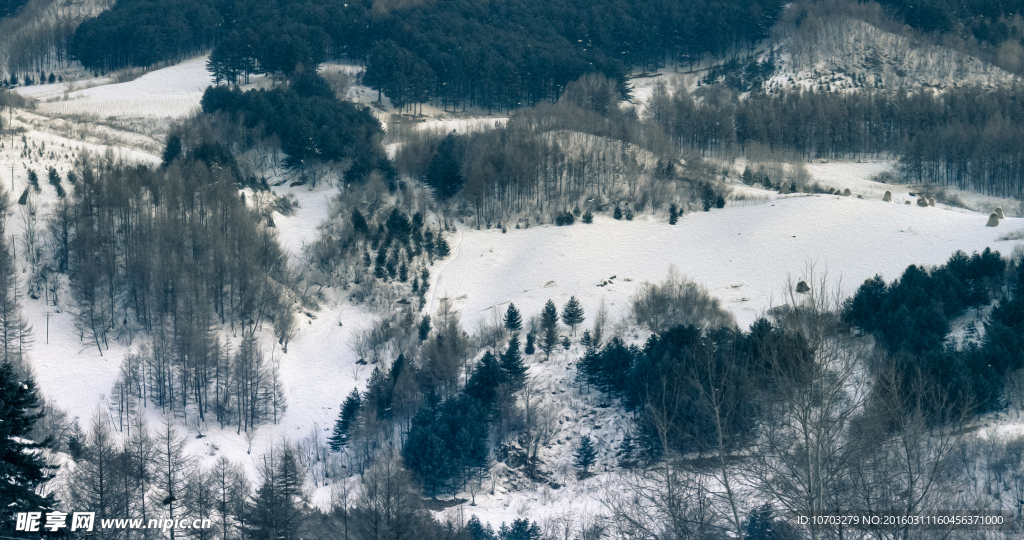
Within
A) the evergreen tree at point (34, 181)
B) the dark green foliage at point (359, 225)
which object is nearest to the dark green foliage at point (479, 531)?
the dark green foliage at point (359, 225)

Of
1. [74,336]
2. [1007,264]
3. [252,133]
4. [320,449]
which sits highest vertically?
[252,133]

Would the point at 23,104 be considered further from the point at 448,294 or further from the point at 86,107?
the point at 448,294

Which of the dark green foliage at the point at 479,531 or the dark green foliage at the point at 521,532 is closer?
the dark green foliage at the point at 479,531

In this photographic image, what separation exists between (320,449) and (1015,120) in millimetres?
76005

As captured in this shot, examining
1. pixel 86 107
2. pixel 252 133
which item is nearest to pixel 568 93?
pixel 252 133

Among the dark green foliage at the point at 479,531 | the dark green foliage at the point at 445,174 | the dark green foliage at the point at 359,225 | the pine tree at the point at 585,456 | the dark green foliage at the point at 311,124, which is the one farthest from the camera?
the dark green foliage at the point at 311,124

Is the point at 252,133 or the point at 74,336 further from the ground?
the point at 252,133

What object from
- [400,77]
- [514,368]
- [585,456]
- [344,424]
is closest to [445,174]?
[514,368]

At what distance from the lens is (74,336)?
50094mm

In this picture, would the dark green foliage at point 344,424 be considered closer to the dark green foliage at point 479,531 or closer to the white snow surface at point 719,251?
the dark green foliage at point 479,531

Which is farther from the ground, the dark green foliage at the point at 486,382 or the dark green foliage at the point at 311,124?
the dark green foliage at the point at 311,124

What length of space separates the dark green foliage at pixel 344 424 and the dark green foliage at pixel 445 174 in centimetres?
2729

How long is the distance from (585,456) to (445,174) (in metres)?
32.8

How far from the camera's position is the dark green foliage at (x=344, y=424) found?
44.8 m
